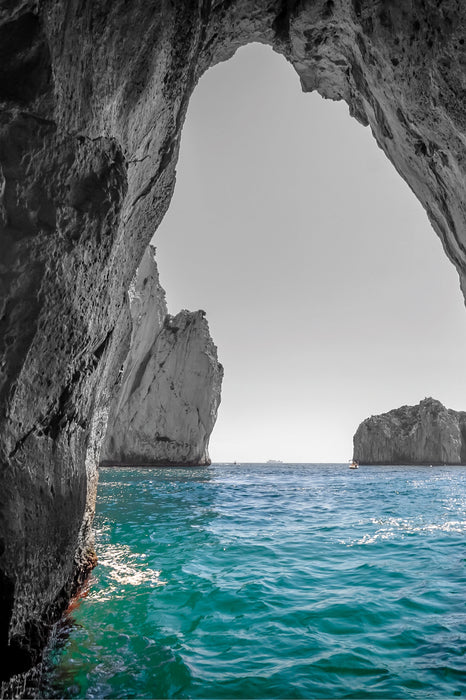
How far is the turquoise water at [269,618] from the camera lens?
3498mm

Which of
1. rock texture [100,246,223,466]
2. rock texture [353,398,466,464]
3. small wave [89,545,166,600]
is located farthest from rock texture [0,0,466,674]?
rock texture [353,398,466,464]

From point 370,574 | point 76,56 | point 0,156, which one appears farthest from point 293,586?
point 76,56

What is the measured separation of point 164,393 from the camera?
56.8 metres

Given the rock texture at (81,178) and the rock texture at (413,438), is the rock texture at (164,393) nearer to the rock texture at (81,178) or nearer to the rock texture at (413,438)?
the rock texture at (81,178)

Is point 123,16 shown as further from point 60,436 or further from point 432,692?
point 432,692

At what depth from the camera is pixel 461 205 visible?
21.5ft

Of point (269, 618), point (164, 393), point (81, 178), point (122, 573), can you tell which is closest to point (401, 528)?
point (269, 618)

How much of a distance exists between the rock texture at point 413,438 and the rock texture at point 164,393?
49985mm

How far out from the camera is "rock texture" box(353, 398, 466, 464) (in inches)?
3265

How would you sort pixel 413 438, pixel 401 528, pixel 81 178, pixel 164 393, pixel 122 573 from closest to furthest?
pixel 81 178 → pixel 122 573 → pixel 401 528 → pixel 164 393 → pixel 413 438

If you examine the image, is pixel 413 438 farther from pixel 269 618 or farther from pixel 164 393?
pixel 269 618

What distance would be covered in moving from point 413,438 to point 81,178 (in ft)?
312

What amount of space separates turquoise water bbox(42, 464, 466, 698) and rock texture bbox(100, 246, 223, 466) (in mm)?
44931

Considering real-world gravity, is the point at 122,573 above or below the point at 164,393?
below
